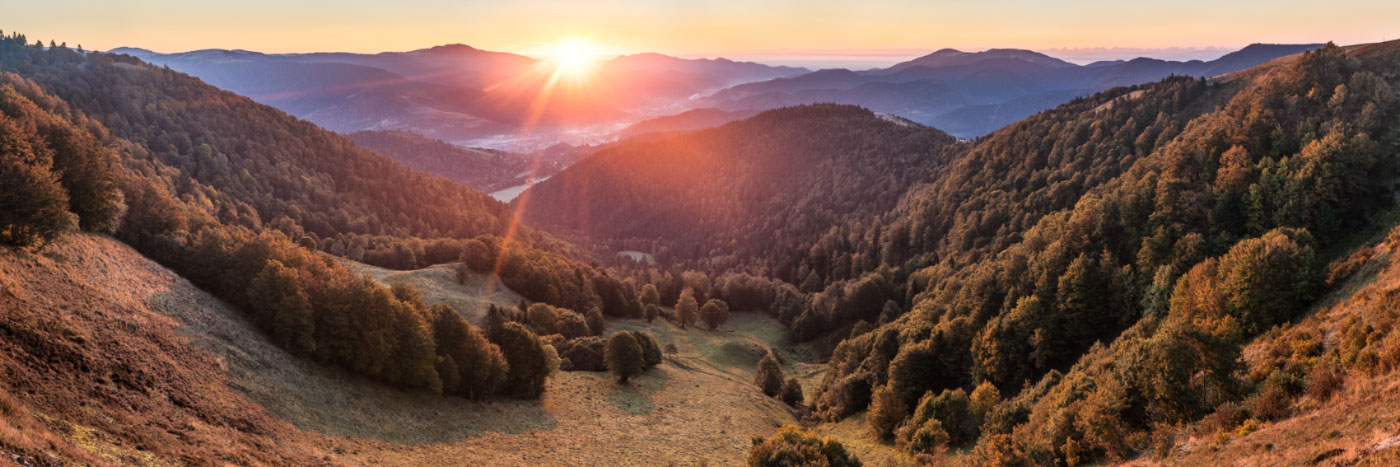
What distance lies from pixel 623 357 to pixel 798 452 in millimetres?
38980

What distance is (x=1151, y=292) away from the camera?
5916 centimetres

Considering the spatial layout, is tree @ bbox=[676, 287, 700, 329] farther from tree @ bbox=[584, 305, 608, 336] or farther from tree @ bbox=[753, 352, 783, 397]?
tree @ bbox=[753, 352, 783, 397]

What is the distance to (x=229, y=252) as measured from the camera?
2151 inches

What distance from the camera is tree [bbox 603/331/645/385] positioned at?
261 ft

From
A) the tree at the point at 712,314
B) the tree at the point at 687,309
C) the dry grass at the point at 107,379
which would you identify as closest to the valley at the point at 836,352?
the dry grass at the point at 107,379

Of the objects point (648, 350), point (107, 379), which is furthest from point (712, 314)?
point (107, 379)

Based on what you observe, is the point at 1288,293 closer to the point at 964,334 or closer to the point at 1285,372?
the point at 1285,372

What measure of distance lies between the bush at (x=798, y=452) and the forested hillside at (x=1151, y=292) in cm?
1046

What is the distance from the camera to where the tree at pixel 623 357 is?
3127 inches

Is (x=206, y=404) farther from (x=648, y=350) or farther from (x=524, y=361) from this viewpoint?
(x=648, y=350)

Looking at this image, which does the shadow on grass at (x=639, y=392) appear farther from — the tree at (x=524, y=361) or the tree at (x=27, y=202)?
the tree at (x=27, y=202)

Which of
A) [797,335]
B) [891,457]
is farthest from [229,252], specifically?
[797,335]

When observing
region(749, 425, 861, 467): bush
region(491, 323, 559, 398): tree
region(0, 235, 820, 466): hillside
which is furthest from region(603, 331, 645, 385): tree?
region(749, 425, 861, 467): bush

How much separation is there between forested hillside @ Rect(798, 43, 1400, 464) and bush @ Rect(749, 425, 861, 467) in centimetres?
1046
